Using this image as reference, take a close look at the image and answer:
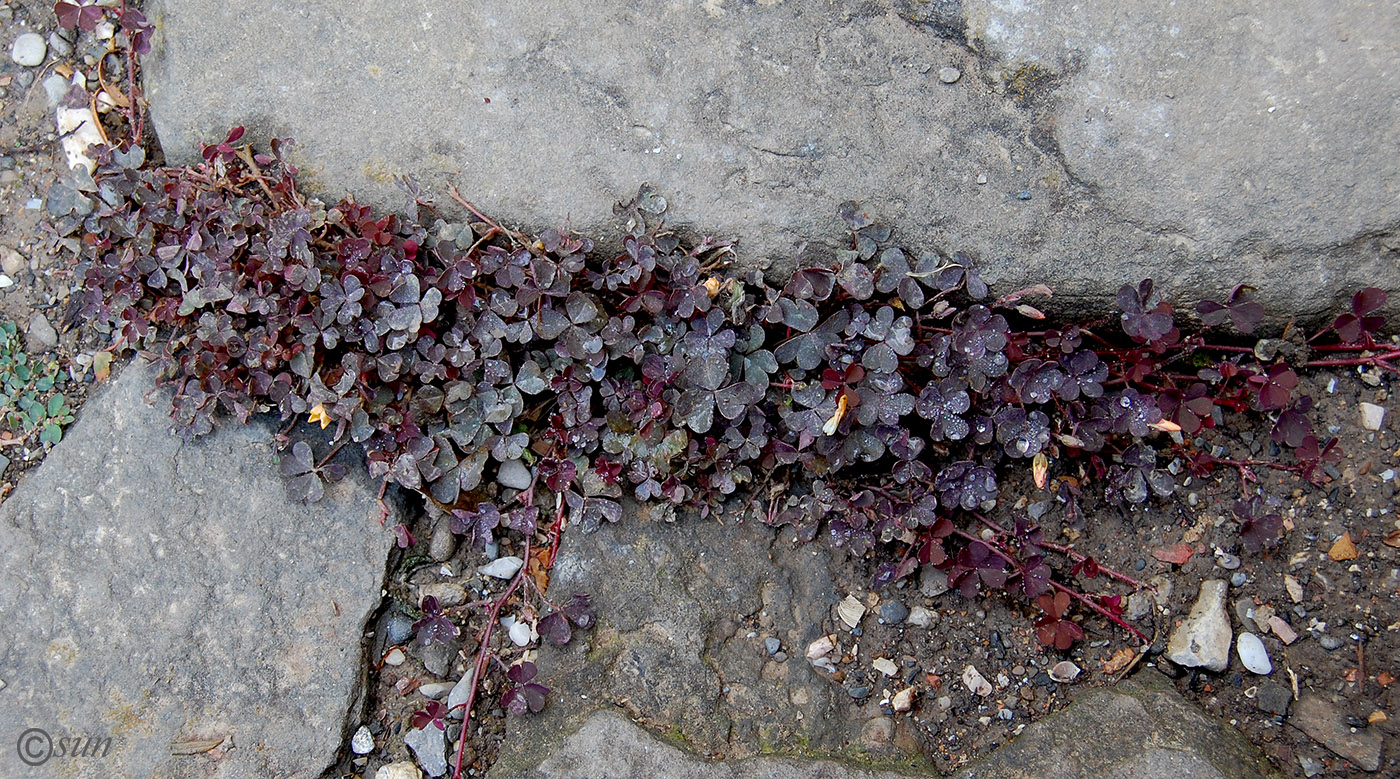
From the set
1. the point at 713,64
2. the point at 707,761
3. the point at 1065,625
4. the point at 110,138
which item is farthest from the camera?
the point at 110,138

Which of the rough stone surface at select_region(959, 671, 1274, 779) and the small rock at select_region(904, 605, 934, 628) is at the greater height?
the rough stone surface at select_region(959, 671, 1274, 779)

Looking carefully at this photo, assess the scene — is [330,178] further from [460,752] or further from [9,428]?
[460,752]

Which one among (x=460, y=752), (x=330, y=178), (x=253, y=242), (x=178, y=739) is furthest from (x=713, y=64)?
(x=178, y=739)

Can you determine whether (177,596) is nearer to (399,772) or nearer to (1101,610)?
(399,772)

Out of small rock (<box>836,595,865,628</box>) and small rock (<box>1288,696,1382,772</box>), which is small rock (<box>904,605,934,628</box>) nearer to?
small rock (<box>836,595,865,628</box>)

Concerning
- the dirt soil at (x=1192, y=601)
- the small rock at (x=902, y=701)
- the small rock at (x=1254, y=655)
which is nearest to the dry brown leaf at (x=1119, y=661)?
the dirt soil at (x=1192, y=601)

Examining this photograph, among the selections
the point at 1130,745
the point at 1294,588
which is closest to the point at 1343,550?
the point at 1294,588

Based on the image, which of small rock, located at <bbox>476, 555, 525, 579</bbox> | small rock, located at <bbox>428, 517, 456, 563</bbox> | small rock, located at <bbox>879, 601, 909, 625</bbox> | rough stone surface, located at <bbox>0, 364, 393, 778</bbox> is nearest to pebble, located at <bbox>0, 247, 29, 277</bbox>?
rough stone surface, located at <bbox>0, 364, 393, 778</bbox>
